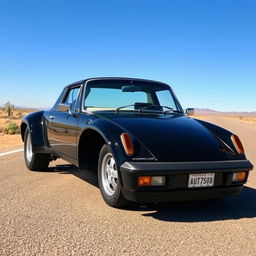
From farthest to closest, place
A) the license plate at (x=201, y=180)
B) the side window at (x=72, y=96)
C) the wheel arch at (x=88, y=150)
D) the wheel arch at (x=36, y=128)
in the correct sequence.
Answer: the wheel arch at (x=36, y=128) → the side window at (x=72, y=96) → the wheel arch at (x=88, y=150) → the license plate at (x=201, y=180)

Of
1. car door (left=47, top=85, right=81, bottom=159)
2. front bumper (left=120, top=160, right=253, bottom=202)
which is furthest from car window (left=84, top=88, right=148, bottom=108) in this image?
front bumper (left=120, top=160, right=253, bottom=202)

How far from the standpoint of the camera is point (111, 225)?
3.43 meters

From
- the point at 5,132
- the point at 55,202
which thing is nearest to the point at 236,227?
the point at 55,202

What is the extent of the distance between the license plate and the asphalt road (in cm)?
38

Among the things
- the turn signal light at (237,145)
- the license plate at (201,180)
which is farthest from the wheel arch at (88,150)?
the turn signal light at (237,145)

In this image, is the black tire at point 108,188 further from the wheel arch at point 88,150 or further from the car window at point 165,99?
the car window at point 165,99

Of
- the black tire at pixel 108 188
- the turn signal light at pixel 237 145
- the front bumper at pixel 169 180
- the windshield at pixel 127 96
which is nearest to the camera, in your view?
the front bumper at pixel 169 180

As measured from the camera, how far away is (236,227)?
349 cm

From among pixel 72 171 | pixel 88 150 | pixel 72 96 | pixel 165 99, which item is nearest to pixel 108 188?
pixel 88 150

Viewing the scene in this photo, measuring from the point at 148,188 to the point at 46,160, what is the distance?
3289 mm

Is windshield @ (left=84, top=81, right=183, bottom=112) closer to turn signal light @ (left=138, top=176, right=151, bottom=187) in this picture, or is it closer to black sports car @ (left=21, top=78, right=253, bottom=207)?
black sports car @ (left=21, top=78, right=253, bottom=207)

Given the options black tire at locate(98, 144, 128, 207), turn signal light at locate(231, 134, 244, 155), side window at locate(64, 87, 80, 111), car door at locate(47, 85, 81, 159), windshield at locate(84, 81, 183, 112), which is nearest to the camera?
black tire at locate(98, 144, 128, 207)

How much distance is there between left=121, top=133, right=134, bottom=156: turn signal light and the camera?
141 inches

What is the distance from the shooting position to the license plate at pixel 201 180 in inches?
139
